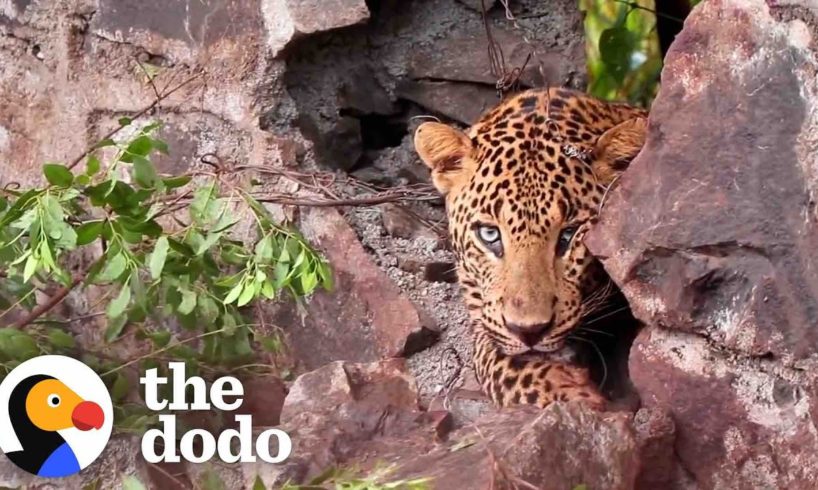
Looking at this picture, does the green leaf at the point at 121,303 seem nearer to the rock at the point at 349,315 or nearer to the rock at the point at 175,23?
the rock at the point at 349,315

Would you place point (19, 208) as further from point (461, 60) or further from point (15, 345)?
point (461, 60)

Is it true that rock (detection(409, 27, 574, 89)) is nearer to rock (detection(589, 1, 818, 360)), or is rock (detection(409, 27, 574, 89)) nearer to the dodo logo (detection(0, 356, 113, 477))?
rock (detection(589, 1, 818, 360))

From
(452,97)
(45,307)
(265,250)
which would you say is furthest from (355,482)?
(452,97)

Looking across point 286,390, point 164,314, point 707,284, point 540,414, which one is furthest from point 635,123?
point 164,314

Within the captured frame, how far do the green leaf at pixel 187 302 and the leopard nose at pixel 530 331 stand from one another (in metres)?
0.69

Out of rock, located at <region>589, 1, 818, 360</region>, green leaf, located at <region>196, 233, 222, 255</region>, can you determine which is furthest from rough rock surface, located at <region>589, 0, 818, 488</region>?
green leaf, located at <region>196, 233, 222, 255</region>

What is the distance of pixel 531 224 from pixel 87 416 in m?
1.01

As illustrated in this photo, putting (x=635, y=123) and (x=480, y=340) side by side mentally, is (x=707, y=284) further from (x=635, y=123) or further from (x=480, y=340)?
(x=480, y=340)

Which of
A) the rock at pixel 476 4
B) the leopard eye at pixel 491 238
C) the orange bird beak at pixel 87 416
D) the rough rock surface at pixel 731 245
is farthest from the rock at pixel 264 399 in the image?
the rock at pixel 476 4

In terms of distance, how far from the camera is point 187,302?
2.85 metres

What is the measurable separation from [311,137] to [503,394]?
932 mm

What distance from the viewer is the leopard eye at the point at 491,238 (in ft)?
9.51

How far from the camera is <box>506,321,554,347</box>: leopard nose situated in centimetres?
270

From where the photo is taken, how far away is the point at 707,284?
240 centimetres
